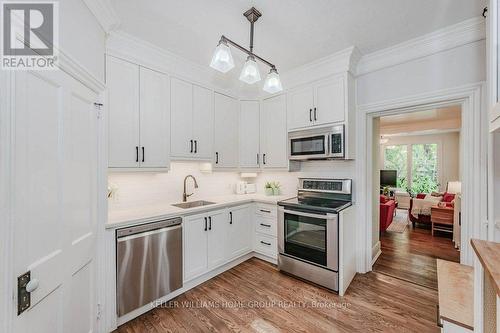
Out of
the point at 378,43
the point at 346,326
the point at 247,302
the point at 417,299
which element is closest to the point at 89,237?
the point at 247,302

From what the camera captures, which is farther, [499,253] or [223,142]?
[223,142]

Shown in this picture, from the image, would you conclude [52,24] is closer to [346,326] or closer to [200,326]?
[200,326]

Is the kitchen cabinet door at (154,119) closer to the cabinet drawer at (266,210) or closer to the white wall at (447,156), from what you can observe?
the cabinet drawer at (266,210)

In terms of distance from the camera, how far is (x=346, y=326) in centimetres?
188

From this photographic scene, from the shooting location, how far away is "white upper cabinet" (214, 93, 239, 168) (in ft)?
9.95

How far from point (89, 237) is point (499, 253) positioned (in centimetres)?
225

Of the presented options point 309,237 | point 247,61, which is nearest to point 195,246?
point 309,237

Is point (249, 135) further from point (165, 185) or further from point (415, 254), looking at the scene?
point (415, 254)

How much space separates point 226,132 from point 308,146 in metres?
1.18

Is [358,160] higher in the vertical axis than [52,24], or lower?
lower

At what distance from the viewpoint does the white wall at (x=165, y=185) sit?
2406 millimetres

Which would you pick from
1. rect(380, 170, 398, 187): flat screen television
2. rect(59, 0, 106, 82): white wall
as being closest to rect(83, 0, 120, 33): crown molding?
rect(59, 0, 106, 82): white wall

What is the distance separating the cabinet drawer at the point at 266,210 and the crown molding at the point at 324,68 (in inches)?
67.0

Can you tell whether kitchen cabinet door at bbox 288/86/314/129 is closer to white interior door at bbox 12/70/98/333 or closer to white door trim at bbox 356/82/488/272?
white door trim at bbox 356/82/488/272
